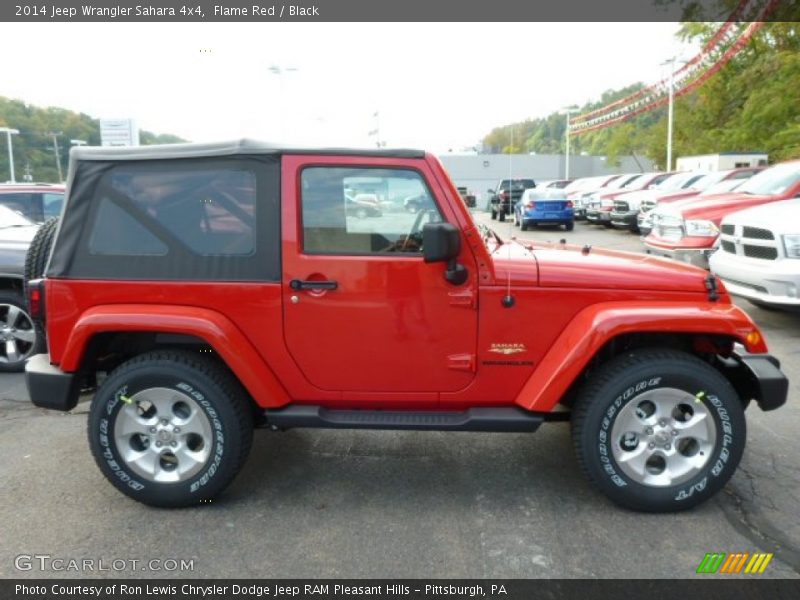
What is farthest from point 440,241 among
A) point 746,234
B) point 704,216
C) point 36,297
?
point 704,216

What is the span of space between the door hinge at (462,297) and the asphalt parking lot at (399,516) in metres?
1.14

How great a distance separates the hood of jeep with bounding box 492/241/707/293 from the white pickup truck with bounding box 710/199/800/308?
3.48m

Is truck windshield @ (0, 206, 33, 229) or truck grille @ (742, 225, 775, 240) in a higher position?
truck windshield @ (0, 206, 33, 229)

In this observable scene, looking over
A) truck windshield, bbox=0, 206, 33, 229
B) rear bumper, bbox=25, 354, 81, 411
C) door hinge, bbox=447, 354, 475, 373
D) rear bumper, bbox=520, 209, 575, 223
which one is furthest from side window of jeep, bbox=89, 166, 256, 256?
rear bumper, bbox=520, 209, 575, 223

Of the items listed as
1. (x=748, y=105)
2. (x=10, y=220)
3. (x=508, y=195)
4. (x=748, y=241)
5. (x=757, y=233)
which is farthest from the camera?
(x=508, y=195)

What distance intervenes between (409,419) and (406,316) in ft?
1.86

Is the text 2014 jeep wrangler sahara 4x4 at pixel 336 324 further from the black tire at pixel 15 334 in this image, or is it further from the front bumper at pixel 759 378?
the black tire at pixel 15 334

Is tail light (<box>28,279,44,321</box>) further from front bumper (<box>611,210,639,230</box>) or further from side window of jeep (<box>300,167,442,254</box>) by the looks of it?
front bumper (<box>611,210,639,230</box>)

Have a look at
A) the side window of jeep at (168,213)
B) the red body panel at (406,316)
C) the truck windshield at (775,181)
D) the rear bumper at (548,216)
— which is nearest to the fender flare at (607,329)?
the red body panel at (406,316)

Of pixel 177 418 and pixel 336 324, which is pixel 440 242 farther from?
pixel 177 418

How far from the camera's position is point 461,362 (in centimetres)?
325

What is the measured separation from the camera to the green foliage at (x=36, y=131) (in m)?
28.0

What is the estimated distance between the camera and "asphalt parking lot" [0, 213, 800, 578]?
2838 mm

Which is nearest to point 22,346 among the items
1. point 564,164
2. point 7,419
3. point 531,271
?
point 7,419
